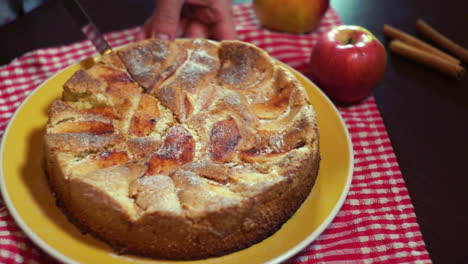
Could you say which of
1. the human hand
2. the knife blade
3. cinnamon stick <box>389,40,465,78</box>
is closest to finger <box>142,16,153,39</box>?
the human hand

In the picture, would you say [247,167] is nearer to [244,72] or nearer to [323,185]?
[323,185]

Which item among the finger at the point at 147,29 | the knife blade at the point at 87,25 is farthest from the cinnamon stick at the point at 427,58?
the knife blade at the point at 87,25

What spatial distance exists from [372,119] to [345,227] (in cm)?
54

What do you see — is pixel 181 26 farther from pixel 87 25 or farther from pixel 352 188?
pixel 352 188

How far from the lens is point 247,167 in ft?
4.27

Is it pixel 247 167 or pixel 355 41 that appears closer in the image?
pixel 247 167

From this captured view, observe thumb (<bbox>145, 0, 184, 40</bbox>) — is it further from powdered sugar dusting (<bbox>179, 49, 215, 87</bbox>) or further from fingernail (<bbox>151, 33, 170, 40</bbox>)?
powdered sugar dusting (<bbox>179, 49, 215, 87</bbox>)

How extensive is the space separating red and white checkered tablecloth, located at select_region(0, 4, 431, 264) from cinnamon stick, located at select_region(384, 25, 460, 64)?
14.4 inches

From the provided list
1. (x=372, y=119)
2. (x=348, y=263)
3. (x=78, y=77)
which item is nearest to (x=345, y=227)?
(x=348, y=263)

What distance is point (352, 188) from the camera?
60.8 inches

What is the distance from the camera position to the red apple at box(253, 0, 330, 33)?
2.11 metres

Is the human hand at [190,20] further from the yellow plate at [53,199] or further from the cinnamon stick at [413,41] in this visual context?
the cinnamon stick at [413,41]

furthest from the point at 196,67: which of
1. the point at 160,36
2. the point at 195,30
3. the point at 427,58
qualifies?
the point at 427,58

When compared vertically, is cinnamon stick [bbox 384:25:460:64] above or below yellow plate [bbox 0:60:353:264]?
below
